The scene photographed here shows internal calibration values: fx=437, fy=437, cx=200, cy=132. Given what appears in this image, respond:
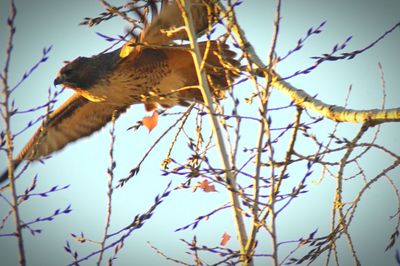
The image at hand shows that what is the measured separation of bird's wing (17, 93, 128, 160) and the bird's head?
0.45 meters

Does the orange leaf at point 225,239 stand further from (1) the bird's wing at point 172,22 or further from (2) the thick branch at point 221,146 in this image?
(1) the bird's wing at point 172,22

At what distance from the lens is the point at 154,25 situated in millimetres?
3463

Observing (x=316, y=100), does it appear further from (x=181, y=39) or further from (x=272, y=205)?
(x=181, y=39)

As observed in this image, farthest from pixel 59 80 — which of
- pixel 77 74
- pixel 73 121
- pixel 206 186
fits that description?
pixel 206 186

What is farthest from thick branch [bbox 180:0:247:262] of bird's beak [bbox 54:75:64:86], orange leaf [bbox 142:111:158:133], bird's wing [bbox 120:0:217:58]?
bird's beak [bbox 54:75:64:86]

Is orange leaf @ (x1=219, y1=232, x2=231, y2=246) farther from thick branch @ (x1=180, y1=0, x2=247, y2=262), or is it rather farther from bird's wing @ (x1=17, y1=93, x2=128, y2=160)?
bird's wing @ (x1=17, y1=93, x2=128, y2=160)

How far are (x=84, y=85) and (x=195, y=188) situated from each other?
2817 millimetres

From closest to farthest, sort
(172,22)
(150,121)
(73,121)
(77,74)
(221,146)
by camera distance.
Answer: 1. (221,146)
2. (150,121)
3. (172,22)
4. (77,74)
5. (73,121)

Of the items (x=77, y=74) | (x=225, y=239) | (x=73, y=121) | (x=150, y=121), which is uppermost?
(x=77, y=74)

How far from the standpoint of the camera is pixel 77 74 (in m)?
4.79

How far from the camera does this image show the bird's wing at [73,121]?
5367 millimetres

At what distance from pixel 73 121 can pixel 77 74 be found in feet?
3.05

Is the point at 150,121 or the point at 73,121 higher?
the point at 73,121

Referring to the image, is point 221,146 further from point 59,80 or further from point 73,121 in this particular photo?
point 73,121
